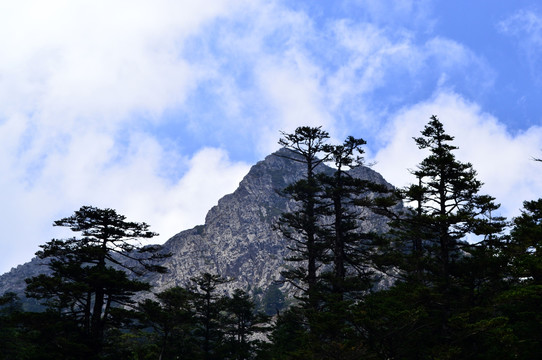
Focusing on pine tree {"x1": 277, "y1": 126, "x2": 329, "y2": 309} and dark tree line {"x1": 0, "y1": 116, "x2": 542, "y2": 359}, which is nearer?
dark tree line {"x1": 0, "y1": 116, "x2": 542, "y2": 359}

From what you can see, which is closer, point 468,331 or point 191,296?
point 468,331

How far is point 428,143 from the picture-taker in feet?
67.7

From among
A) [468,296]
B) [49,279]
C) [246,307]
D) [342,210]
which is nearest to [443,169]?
[468,296]

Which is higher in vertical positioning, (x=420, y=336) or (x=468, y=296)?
(x=468, y=296)

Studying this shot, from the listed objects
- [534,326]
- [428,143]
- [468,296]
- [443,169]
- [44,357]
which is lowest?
[44,357]

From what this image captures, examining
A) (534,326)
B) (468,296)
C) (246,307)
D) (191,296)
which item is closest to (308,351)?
(468,296)

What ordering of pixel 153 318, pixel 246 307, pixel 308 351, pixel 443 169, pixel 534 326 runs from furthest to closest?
1. pixel 246 307
2. pixel 153 318
3. pixel 443 169
4. pixel 308 351
5. pixel 534 326

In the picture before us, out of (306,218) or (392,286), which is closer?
(392,286)

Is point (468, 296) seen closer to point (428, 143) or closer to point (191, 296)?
point (428, 143)

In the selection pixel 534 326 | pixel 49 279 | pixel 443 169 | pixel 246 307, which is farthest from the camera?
pixel 246 307

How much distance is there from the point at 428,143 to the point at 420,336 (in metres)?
10.4

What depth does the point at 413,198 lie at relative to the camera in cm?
1717

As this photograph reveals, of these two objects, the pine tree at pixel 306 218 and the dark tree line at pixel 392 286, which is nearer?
the dark tree line at pixel 392 286

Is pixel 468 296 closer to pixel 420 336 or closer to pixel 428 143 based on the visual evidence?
pixel 420 336
